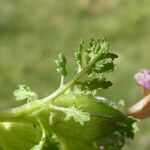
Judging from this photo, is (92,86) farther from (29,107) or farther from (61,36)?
(61,36)

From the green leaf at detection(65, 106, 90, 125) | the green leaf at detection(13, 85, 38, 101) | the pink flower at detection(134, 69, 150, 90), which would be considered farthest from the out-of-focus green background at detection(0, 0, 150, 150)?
the green leaf at detection(65, 106, 90, 125)

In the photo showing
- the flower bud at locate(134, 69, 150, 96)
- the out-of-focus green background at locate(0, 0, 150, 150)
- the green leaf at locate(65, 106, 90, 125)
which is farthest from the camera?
the out-of-focus green background at locate(0, 0, 150, 150)

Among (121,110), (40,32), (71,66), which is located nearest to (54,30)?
(40,32)

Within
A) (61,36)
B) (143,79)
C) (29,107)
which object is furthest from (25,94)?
(61,36)

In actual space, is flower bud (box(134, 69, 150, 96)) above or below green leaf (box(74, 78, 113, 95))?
above

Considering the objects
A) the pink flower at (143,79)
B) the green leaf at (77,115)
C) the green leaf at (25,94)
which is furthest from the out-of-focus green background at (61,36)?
the green leaf at (77,115)

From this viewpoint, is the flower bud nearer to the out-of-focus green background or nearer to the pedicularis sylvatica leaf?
the pedicularis sylvatica leaf

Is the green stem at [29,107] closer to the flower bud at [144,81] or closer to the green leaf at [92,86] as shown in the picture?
the green leaf at [92,86]

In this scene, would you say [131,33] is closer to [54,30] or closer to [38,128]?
[54,30]
